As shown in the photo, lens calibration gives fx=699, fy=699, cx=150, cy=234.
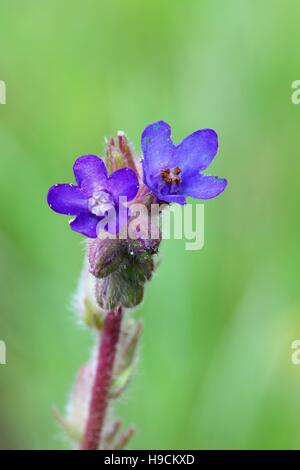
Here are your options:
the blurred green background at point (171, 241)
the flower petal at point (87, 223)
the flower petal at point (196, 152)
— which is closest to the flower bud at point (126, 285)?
the flower petal at point (87, 223)

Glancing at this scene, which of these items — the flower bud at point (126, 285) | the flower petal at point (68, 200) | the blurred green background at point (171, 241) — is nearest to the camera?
the flower petal at point (68, 200)

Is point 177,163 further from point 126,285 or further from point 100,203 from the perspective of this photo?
point 126,285

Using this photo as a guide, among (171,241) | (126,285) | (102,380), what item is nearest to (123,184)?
(126,285)

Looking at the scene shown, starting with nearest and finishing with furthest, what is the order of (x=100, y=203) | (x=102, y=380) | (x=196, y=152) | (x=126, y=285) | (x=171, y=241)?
(x=100, y=203) → (x=196, y=152) → (x=126, y=285) → (x=102, y=380) → (x=171, y=241)

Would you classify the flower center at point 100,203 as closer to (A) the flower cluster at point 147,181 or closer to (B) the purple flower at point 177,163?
(A) the flower cluster at point 147,181

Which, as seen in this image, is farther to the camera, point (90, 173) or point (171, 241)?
point (171, 241)

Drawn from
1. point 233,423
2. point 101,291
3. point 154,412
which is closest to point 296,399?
point 233,423
